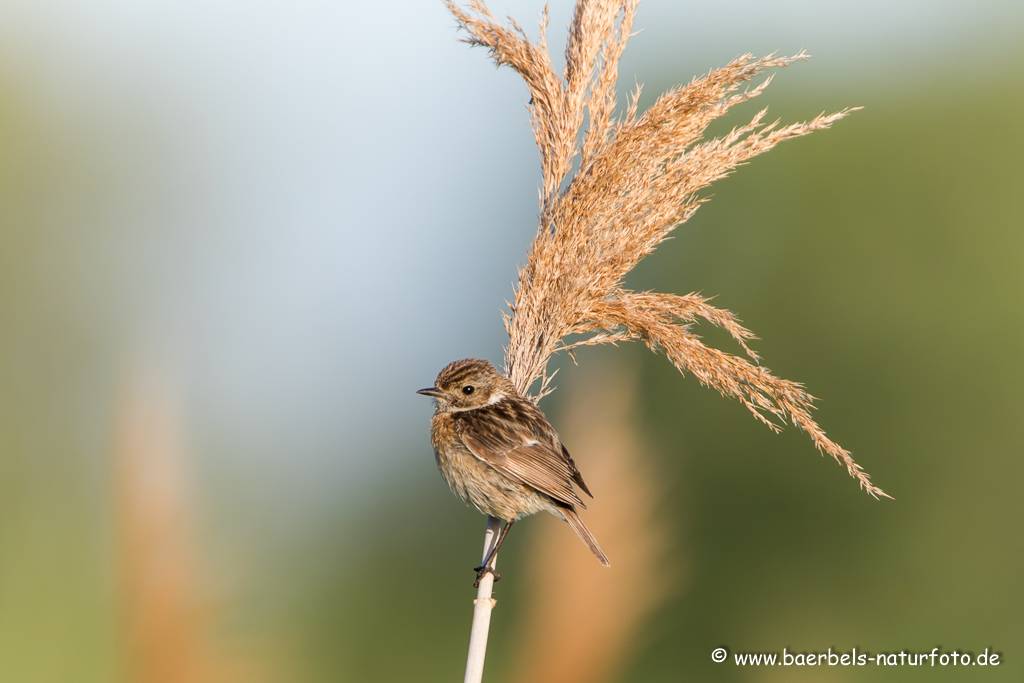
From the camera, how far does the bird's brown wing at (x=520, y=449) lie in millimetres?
3146

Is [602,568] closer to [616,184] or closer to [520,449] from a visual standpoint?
[520,449]

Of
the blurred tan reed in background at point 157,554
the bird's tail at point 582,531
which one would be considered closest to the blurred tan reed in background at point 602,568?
the bird's tail at point 582,531

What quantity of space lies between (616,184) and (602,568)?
4.33 feet

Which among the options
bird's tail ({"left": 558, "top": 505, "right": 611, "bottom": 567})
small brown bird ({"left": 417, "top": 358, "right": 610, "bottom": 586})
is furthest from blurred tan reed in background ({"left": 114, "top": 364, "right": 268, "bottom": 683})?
bird's tail ({"left": 558, "top": 505, "right": 611, "bottom": 567})

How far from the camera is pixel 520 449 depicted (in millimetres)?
3217

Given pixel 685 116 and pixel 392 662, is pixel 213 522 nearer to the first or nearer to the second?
pixel 685 116

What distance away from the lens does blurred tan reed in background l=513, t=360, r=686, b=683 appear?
8.86 feet

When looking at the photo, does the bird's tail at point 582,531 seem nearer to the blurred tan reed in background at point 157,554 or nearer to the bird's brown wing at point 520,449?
the bird's brown wing at point 520,449

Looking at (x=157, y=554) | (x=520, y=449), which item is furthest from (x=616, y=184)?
(x=157, y=554)

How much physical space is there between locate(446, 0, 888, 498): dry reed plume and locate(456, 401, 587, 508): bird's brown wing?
0.55 meters

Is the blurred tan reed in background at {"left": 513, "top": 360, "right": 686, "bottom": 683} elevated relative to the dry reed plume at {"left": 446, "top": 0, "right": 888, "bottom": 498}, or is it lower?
lower

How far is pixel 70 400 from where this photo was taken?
477 cm

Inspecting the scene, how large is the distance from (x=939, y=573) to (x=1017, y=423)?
1.80 meters

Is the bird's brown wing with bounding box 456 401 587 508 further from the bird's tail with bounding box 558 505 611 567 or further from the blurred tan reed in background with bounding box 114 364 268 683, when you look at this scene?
the blurred tan reed in background with bounding box 114 364 268 683
